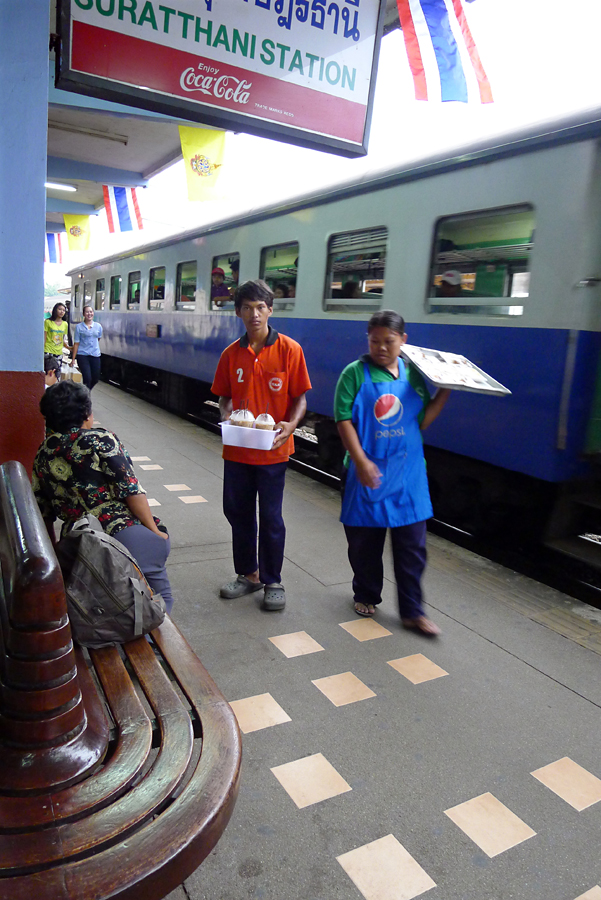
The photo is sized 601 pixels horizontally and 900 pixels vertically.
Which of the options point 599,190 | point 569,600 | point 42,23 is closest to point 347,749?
point 569,600

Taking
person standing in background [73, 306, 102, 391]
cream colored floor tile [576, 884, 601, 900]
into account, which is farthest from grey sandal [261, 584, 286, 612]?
person standing in background [73, 306, 102, 391]

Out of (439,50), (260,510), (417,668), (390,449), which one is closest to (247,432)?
(260,510)

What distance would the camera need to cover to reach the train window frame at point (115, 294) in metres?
13.2

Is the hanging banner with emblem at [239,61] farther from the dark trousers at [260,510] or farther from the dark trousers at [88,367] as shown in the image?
the dark trousers at [88,367]

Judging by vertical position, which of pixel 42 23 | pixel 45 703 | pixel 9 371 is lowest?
pixel 45 703

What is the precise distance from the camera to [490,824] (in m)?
2.00

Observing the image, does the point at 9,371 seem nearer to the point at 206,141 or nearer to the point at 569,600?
the point at 569,600

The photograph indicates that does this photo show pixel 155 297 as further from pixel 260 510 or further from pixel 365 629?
pixel 365 629

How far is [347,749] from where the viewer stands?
7.62 feet

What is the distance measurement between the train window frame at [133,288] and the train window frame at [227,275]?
3.84m

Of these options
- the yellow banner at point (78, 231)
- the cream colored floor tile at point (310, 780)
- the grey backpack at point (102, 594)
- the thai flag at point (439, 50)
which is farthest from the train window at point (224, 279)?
the yellow banner at point (78, 231)

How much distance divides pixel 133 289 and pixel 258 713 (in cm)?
1087

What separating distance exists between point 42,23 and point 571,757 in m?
4.56

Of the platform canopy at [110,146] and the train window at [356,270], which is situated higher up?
the platform canopy at [110,146]
